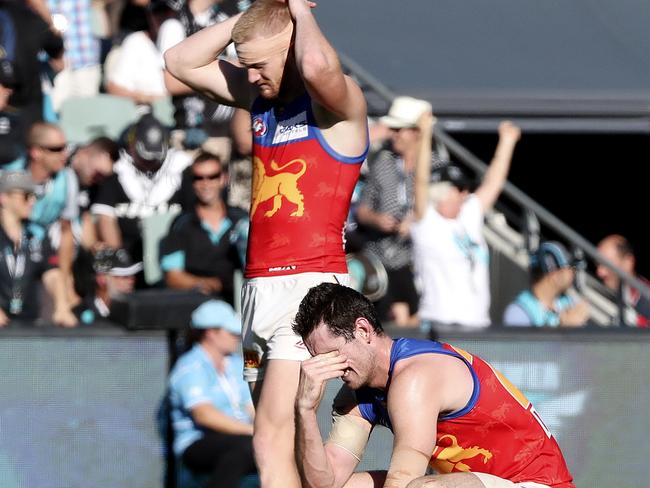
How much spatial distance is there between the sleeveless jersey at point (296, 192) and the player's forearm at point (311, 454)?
67 centimetres

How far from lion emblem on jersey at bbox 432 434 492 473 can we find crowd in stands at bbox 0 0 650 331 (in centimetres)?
287

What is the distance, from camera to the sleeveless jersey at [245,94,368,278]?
4.70 meters

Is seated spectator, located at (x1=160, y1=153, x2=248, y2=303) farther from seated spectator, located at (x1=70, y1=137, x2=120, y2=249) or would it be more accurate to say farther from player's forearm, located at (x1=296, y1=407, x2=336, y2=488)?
player's forearm, located at (x1=296, y1=407, x2=336, y2=488)

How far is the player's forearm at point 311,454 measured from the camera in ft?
14.1

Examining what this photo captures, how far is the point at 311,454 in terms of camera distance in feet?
14.5

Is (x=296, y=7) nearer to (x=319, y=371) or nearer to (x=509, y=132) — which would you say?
(x=319, y=371)

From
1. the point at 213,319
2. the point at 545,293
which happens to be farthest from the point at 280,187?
the point at 545,293

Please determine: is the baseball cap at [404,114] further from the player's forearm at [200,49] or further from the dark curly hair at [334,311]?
the dark curly hair at [334,311]

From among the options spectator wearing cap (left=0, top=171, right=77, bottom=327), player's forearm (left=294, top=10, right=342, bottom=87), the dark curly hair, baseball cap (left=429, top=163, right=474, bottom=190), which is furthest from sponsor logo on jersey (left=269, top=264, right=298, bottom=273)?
baseball cap (left=429, top=163, right=474, bottom=190)


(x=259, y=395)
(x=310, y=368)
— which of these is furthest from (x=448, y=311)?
(x=310, y=368)

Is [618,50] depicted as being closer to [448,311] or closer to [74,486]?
[448,311]

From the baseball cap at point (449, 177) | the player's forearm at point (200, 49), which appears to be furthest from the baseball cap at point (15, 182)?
the player's forearm at point (200, 49)

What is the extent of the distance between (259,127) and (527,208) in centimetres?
475

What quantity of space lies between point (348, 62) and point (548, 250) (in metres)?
2.49
